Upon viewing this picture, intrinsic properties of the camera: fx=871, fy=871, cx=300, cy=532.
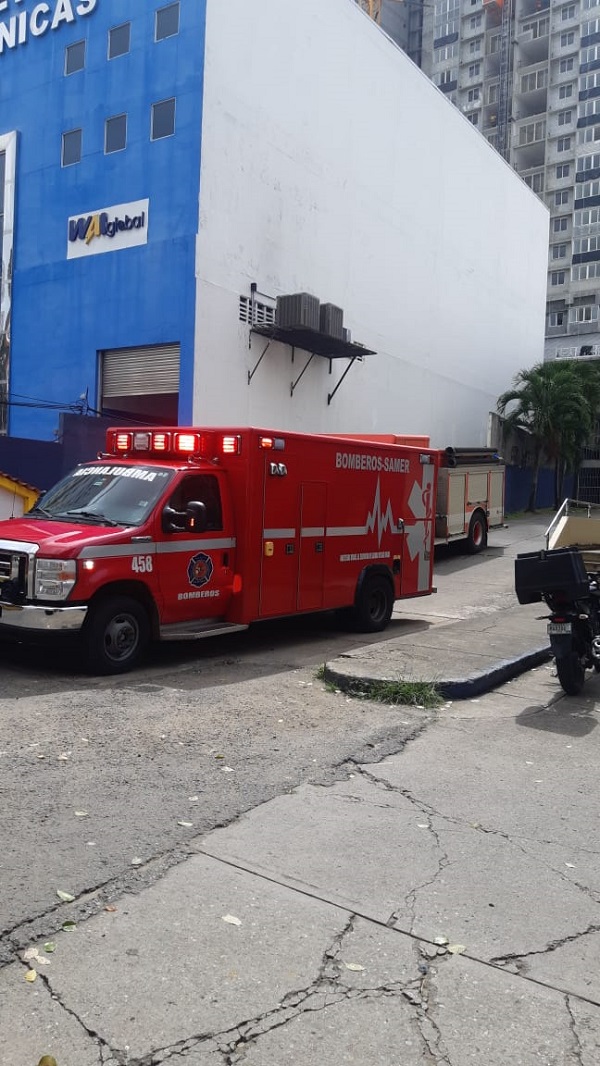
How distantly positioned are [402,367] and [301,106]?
381 inches

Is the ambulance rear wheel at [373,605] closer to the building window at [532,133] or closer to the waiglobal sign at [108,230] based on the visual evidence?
the waiglobal sign at [108,230]

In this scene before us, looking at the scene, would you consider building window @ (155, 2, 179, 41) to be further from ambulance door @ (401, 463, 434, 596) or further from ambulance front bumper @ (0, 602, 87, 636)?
ambulance front bumper @ (0, 602, 87, 636)

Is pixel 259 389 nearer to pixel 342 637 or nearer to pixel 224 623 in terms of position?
pixel 342 637

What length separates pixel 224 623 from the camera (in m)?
9.60

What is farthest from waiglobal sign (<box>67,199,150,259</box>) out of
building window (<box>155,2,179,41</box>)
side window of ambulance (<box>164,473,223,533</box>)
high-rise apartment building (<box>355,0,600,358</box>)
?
high-rise apartment building (<box>355,0,600,358</box>)

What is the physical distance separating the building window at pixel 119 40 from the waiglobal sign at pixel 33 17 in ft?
4.24

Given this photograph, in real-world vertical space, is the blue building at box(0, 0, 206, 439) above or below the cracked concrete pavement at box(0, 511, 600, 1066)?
above

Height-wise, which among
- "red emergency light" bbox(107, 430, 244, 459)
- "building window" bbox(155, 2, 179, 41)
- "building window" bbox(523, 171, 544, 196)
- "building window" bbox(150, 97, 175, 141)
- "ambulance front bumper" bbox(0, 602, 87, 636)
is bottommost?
"ambulance front bumper" bbox(0, 602, 87, 636)

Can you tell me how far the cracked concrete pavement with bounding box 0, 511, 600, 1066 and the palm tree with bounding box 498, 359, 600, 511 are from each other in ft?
104

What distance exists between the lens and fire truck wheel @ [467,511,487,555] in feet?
71.7

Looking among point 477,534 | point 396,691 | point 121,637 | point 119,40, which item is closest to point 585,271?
point 119,40

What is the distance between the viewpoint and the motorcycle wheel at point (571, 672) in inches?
Answer: 311

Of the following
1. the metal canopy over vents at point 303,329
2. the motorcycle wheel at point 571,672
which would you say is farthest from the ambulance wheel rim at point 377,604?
the metal canopy over vents at point 303,329

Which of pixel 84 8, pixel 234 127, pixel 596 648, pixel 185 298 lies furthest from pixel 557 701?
pixel 84 8
